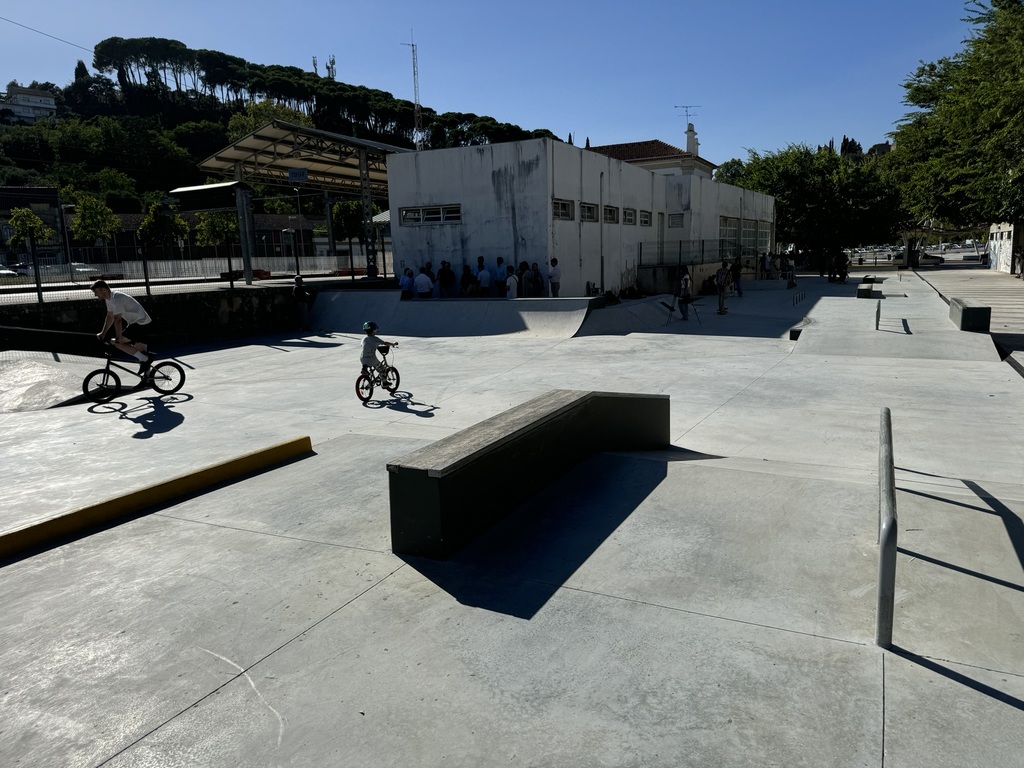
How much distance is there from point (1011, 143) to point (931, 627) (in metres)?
19.9

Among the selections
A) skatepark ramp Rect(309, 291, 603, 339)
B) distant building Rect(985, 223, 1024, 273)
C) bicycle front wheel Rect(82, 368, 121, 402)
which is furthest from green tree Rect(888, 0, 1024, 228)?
bicycle front wheel Rect(82, 368, 121, 402)

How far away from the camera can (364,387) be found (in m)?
10.5

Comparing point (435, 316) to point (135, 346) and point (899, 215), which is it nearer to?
point (135, 346)

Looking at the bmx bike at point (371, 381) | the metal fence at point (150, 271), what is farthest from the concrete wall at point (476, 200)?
the bmx bike at point (371, 381)

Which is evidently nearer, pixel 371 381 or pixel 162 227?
pixel 371 381

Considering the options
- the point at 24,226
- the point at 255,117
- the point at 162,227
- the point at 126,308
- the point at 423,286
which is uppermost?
the point at 255,117

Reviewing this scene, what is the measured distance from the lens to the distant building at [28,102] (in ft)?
499

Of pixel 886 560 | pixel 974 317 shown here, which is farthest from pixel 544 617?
pixel 974 317

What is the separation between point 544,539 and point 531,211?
1873 centimetres

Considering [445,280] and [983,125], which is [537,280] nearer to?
[445,280]

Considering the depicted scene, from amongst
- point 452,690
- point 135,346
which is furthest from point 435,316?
point 452,690

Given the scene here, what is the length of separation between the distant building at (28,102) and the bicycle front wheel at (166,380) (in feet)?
589

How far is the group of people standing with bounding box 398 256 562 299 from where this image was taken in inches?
867

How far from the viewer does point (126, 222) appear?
66.9 m
